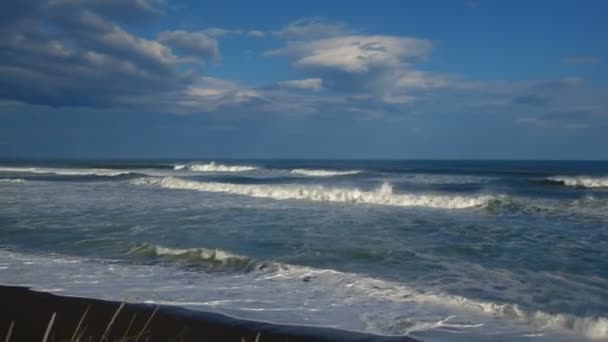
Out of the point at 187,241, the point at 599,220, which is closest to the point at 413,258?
the point at 187,241

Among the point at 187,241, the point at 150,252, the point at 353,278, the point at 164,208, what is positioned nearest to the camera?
the point at 353,278

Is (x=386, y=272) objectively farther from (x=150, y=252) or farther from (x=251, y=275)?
(x=150, y=252)

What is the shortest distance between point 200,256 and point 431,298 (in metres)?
4.58

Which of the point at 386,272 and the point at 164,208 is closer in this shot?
the point at 386,272

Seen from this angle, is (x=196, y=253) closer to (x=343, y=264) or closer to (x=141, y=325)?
(x=343, y=264)

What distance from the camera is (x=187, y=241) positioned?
10852mm

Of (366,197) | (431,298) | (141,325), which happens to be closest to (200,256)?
(141,325)

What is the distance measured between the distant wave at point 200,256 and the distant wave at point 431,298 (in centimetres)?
82

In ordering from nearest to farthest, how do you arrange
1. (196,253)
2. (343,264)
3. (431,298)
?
(431,298) < (343,264) < (196,253)

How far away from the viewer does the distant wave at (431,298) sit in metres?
5.50

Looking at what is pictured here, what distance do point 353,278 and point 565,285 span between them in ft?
9.83

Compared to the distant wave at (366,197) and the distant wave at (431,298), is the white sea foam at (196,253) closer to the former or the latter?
the distant wave at (431,298)

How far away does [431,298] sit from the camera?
21.7 feet

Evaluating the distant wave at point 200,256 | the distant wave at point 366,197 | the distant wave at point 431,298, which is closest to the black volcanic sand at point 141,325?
the distant wave at point 431,298
